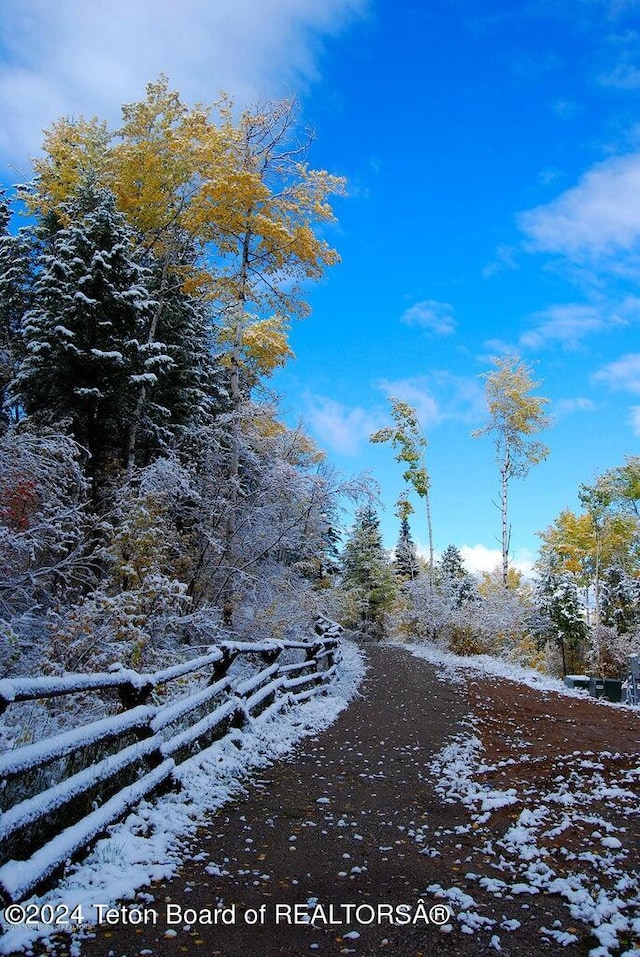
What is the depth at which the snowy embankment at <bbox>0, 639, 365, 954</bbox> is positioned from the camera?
10.3 feet

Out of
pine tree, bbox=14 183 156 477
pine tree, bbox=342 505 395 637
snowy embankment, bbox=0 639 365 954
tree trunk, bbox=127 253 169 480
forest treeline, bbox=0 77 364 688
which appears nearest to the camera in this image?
snowy embankment, bbox=0 639 365 954

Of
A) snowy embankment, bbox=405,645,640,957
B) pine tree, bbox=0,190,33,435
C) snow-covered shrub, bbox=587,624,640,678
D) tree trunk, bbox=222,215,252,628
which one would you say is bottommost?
snow-covered shrub, bbox=587,624,640,678

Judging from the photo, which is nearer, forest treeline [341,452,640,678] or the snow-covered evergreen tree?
forest treeline [341,452,640,678]

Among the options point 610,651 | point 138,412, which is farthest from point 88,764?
point 610,651

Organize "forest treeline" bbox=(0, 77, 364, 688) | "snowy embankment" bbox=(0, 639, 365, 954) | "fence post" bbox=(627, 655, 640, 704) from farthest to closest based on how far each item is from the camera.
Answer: "fence post" bbox=(627, 655, 640, 704)
"forest treeline" bbox=(0, 77, 364, 688)
"snowy embankment" bbox=(0, 639, 365, 954)

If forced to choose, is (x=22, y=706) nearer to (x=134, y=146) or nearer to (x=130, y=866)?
(x=130, y=866)

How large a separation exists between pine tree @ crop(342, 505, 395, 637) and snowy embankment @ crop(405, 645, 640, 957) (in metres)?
27.1

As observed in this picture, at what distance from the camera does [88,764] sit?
16.4 feet

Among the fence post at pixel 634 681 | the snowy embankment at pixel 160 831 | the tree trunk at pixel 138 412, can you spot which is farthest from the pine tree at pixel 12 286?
the fence post at pixel 634 681

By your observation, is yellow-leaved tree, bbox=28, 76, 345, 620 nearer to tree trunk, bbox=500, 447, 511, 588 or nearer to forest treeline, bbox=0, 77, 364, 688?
forest treeline, bbox=0, 77, 364, 688

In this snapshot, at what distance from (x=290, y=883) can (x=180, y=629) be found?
9338mm

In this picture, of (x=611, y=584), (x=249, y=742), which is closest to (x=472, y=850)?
(x=249, y=742)

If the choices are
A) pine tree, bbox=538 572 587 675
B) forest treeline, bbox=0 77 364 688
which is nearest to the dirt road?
forest treeline, bbox=0 77 364 688

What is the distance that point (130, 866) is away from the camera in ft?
11.8
